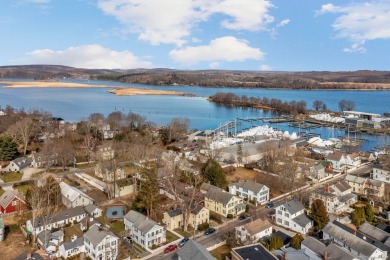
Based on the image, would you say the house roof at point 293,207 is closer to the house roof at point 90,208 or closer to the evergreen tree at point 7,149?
the house roof at point 90,208

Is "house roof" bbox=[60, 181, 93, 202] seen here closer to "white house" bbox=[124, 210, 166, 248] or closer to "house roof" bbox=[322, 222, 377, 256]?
"white house" bbox=[124, 210, 166, 248]

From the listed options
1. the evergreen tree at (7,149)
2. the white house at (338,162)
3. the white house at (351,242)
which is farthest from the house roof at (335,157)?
the evergreen tree at (7,149)

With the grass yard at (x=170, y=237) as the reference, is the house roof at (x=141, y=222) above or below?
above

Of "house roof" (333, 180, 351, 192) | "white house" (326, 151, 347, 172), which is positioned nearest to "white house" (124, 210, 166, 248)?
"house roof" (333, 180, 351, 192)

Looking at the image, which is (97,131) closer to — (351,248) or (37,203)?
(37,203)

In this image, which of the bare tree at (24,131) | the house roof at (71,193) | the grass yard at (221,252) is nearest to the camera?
the grass yard at (221,252)

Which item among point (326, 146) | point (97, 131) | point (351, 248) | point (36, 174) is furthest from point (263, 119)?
point (351, 248)
